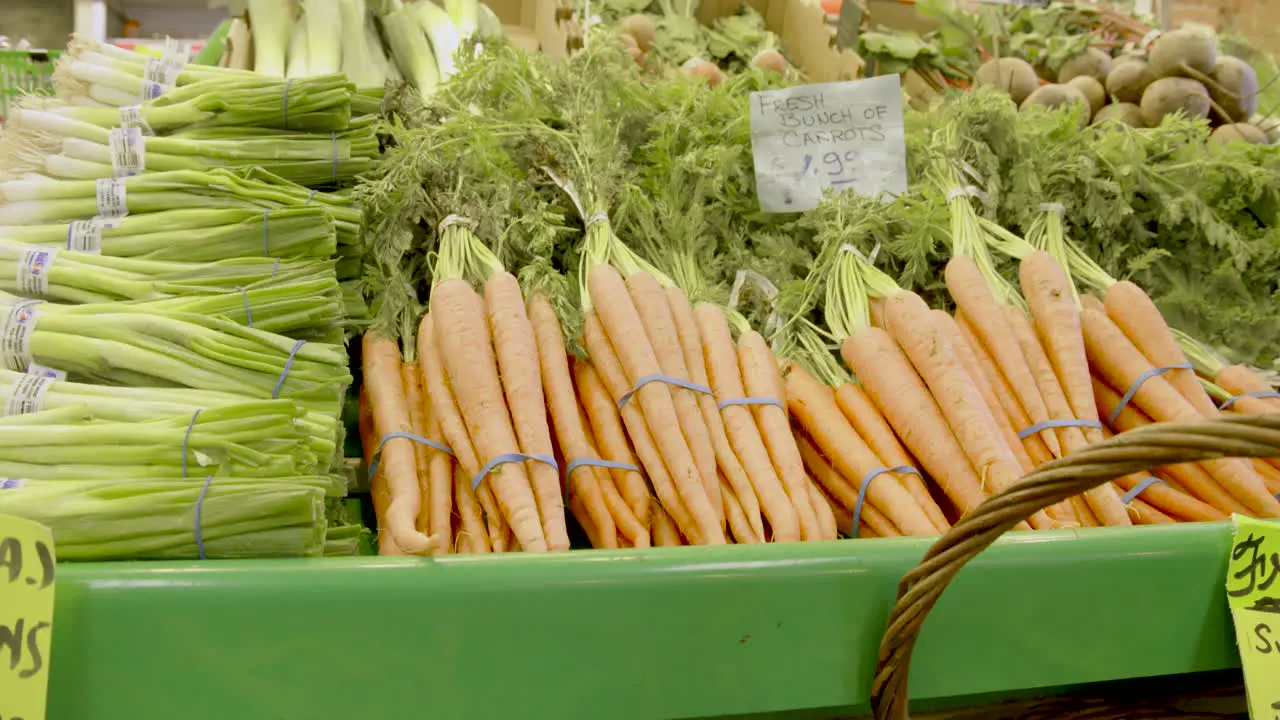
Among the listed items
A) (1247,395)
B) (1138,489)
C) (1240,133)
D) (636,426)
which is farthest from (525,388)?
(1240,133)

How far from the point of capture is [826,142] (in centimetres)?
172

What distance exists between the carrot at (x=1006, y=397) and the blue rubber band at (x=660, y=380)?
0.47 meters

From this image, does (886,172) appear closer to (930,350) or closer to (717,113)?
(717,113)

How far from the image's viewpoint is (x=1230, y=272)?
186 cm

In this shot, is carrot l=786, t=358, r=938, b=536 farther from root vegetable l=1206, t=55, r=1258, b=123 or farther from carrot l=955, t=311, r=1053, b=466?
root vegetable l=1206, t=55, r=1258, b=123

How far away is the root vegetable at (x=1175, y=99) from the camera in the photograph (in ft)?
7.86

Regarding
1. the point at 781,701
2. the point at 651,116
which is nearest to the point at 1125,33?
the point at 651,116

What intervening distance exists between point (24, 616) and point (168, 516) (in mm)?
168

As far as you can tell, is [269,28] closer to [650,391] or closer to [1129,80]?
[650,391]

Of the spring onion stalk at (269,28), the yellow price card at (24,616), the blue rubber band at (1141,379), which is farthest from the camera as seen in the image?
the spring onion stalk at (269,28)

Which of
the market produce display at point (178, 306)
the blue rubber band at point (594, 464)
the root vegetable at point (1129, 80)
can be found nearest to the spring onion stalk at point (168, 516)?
the market produce display at point (178, 306)

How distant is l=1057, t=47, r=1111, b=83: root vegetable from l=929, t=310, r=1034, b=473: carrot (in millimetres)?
1627

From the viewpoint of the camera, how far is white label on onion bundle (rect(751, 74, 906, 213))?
171 centimetres

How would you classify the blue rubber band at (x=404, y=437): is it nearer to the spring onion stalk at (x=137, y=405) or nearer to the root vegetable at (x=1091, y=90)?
the spring onion stalk at (x=137, y=405)
